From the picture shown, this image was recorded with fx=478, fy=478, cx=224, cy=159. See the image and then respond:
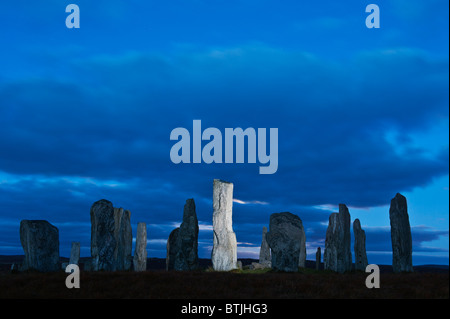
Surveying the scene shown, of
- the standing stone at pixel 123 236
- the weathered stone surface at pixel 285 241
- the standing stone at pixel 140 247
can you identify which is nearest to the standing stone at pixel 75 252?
the standing stone at pixel 140 247

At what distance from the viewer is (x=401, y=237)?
32.8 m

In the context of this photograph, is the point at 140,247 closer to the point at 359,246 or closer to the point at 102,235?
the point at 102,235

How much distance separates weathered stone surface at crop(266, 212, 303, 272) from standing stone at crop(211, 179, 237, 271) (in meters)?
6.48

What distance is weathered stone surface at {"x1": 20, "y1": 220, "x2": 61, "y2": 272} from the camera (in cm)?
2825

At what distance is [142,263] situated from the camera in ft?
136

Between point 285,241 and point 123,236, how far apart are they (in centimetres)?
1454

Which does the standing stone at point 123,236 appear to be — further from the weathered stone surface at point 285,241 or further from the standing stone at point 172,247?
the weathered stone surface at point 285,241

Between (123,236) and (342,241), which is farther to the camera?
(123,236)

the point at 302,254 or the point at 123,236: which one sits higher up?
the point at 123,236

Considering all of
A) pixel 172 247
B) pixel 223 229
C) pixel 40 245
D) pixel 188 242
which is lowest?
pixel 172 247

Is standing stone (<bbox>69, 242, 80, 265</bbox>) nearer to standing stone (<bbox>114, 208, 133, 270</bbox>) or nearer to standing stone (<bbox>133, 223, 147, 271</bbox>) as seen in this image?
standing stone (<bbox>133, 223, 147, 271</bbox>)


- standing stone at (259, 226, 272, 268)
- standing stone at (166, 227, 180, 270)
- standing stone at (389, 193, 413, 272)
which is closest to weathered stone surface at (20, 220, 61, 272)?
standing stone at (166, 227, 180, 270)

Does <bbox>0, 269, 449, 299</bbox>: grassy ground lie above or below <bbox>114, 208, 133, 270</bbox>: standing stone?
below

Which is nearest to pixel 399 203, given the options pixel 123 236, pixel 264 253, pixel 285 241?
pixel 285 241
